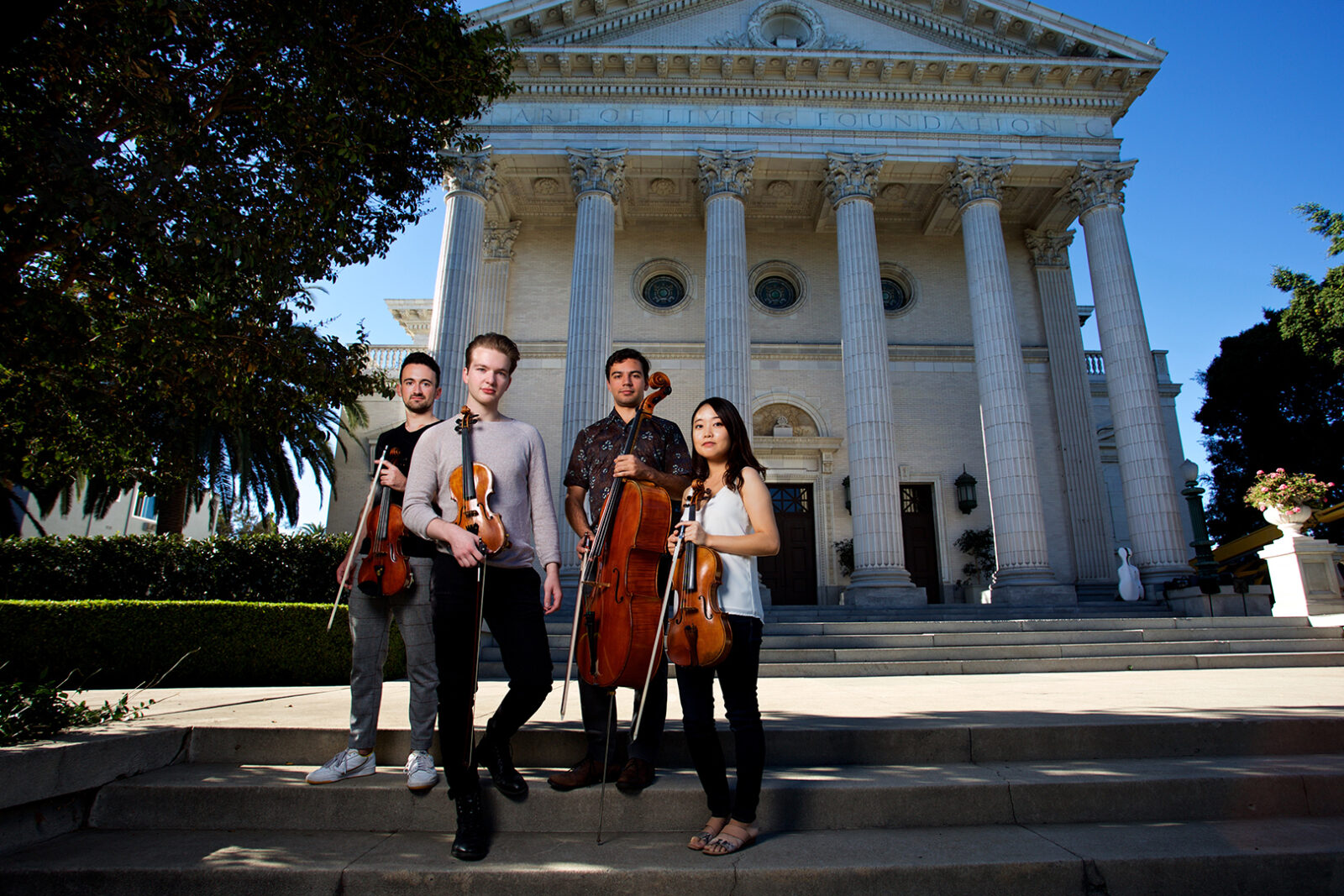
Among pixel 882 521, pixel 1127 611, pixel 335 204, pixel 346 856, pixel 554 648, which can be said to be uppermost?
pixel 335 204

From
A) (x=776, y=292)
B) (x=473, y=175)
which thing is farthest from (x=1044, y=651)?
(x=473, y=175)

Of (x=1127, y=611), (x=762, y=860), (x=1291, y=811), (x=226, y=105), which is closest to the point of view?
(x=762, y=860)

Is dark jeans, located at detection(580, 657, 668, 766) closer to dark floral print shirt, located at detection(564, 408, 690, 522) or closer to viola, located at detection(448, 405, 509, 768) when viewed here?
viola, located at detection(448, 405, 509, 768)

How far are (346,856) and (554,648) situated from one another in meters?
7.39

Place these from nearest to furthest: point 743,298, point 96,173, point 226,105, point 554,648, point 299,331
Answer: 1. point 96,173
2. point 226,105
3. point 299,331
4. point 554,648
5. point 743,298

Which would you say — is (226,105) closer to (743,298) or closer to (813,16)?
(743,298)

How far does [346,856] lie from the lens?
119 inches

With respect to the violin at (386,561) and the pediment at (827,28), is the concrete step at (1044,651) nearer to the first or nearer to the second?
the violin at (386,561)

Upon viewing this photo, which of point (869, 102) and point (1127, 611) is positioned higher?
point (869, 102)

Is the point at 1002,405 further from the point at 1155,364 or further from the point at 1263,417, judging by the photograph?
the point at 1263,417

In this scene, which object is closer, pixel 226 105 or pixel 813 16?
pixel 226 105

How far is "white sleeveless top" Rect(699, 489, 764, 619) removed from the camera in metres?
3.13

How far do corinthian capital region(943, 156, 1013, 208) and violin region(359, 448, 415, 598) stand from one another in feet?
56.8

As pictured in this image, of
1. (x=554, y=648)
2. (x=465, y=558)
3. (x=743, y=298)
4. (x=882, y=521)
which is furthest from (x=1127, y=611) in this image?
(x=465, y=558)
